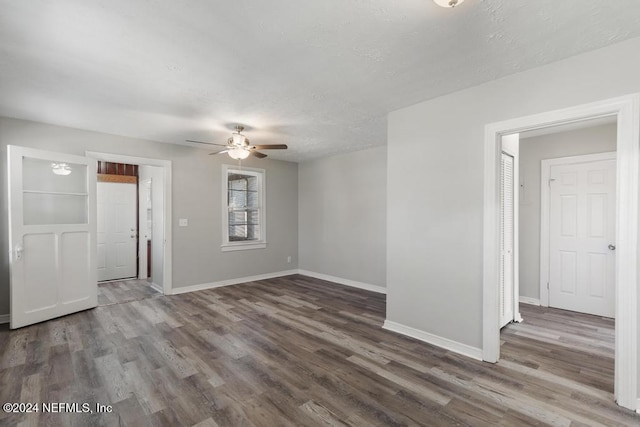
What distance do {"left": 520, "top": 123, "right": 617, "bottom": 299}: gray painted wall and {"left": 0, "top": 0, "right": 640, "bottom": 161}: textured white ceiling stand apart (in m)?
2.60

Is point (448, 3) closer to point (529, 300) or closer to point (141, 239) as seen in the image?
point (529, 300)

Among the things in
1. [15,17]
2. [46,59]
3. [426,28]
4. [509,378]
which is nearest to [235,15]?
[426,28]

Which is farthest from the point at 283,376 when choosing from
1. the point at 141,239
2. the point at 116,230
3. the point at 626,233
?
the point at 116,230

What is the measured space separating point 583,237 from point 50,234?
7071mm

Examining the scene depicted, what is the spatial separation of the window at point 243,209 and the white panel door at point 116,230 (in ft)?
7.36

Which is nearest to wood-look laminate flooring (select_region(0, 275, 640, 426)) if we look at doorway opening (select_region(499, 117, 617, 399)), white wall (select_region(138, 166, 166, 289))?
doorway opening (select_region(499, 117, 617, 399))

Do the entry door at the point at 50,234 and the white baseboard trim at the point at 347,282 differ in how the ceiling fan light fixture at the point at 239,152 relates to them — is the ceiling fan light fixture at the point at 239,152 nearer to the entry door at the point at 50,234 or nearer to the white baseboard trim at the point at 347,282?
the entry door at the point at 50,234

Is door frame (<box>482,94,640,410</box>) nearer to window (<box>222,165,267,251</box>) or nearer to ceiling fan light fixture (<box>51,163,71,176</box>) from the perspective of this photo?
window (<box>222,165,267,251</box>)

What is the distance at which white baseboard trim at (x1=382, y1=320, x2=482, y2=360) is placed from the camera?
2791 mm

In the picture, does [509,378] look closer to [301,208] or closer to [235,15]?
[235,15]

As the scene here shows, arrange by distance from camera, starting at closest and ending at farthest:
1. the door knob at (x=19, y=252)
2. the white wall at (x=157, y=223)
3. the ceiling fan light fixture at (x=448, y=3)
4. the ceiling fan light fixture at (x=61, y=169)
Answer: the ceiling fan light fixture at (x=448, y=3) → the door knob at (x=19, y=252) → the ceiling fan light fixture at (x=61, y=169) → the white wall at (x=157, y=223)

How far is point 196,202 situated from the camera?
5324 mm

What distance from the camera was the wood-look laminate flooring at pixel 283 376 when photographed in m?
1.99

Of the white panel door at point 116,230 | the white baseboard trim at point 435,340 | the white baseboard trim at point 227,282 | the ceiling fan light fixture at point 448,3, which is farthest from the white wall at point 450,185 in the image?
the white panel door at point 116,230
